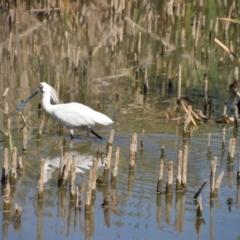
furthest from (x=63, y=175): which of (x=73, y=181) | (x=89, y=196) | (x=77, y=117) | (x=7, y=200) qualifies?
(x=77, y=117)

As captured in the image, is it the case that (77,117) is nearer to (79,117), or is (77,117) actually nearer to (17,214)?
(79,117)

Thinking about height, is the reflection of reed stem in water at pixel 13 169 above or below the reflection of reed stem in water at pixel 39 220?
→ above

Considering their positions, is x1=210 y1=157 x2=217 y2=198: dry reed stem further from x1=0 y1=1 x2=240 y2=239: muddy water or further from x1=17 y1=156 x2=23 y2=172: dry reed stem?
x1=17 y1=156 x2=23 y2=172: dry reed stem

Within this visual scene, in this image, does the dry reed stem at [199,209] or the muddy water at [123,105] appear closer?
the dry reed stem at [199,209]

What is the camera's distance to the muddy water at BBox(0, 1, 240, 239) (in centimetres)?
759

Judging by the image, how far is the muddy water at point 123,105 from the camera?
7.59 m

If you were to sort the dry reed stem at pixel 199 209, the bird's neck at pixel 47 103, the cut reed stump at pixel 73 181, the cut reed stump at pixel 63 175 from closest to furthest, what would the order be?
the dry reed stem at pixel 199 209 → the cut reed stump at pixel 73 181 → the cut reed stump at pixel 63 175 → the bird's neck at pixel 47 103

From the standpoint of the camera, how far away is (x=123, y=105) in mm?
12875

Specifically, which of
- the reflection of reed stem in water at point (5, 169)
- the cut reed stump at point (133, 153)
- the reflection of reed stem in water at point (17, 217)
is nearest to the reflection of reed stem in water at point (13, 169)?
the reflection of reed stem in water at point (5, 169)

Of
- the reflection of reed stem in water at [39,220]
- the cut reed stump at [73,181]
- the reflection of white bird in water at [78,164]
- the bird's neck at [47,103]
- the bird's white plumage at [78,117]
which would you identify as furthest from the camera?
the bird's neck at [47,103]

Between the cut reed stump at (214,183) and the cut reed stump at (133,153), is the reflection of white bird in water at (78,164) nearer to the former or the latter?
the cut reed stump at (133,153)

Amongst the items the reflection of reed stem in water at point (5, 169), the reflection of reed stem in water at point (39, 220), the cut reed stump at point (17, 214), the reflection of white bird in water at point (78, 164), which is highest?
the reflection of reed stem in water at point (5, 169)

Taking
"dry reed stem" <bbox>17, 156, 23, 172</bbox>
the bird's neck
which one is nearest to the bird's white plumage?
the bird's neck

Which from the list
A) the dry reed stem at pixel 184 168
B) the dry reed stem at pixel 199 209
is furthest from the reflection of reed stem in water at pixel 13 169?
the dry reed stem at pixel 199 209
